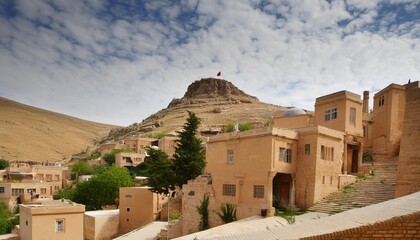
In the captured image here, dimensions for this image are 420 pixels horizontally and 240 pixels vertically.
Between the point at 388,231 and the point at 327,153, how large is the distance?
46.7 ft

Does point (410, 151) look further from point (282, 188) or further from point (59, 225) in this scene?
point (59, 225)

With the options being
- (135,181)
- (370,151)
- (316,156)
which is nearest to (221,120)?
(135,181)

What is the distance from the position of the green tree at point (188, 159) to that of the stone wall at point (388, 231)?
20.4 meters

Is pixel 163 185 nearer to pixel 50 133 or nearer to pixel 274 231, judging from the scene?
pixel 274 231

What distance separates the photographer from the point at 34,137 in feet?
375

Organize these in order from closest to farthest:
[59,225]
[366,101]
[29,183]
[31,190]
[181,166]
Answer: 1. [59,225]
2. [181,166]
3. [366,101]
4. [29,183]
5. [31,190]

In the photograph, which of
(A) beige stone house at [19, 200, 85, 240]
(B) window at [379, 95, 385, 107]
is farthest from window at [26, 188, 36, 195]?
(B) window at [379, 95, 385, 107]

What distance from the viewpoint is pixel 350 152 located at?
2423 cm

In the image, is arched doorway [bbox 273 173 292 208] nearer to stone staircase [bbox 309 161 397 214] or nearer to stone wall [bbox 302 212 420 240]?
stone staircase [bbox 309 161 397 214]

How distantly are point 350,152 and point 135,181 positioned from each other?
27.8m

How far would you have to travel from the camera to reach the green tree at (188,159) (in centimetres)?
2623

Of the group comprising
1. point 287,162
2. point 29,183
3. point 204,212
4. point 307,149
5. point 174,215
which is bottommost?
point 29,183

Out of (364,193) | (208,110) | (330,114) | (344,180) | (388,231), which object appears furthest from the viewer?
(208,110)

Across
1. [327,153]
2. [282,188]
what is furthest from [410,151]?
[282,188]
